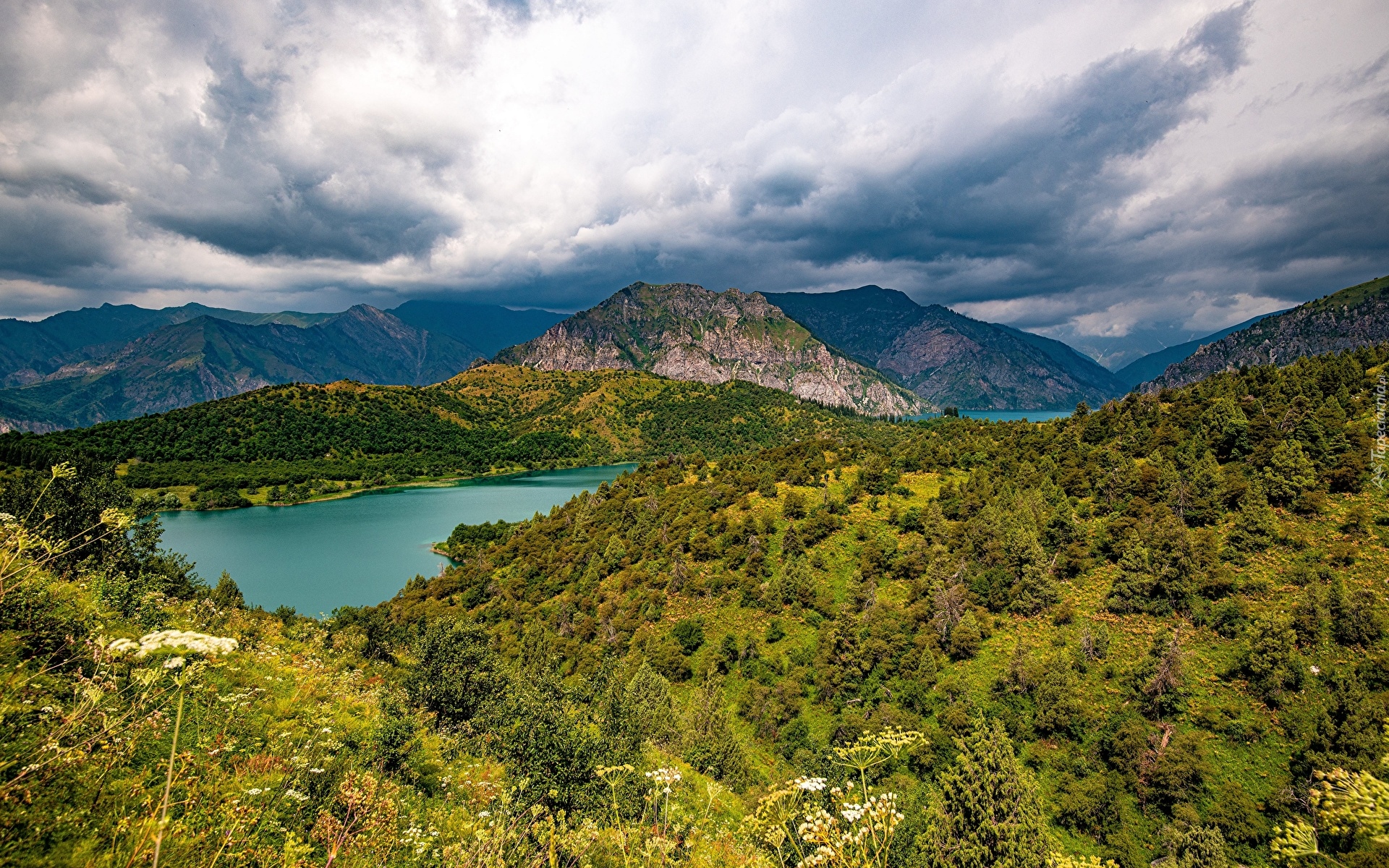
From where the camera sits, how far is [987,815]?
18.8 metres

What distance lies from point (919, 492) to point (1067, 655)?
23.5 metres

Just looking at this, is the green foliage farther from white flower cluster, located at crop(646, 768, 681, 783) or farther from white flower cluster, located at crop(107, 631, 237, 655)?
white flower cluster, located at crop(107, 631, 237, 655)

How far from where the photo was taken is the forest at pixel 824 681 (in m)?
5.75

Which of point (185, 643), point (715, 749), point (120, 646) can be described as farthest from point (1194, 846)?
point (120, 646)

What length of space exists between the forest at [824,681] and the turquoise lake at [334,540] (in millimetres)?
27530

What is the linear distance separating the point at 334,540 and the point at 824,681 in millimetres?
96293

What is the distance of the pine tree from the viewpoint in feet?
55.2

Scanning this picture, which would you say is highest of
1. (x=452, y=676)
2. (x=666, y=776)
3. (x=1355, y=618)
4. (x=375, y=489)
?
(x=666, y=776)

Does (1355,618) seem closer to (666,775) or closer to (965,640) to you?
(965,640)

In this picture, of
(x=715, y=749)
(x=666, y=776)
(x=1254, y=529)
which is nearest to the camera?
(x=666, y=776)

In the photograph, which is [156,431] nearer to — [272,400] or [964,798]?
[272,400]

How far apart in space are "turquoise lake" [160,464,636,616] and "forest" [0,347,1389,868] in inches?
1084

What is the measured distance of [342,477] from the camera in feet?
511

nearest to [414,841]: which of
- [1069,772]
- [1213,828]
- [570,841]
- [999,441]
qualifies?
[570,841]
